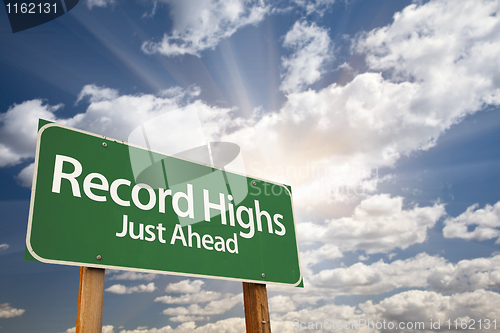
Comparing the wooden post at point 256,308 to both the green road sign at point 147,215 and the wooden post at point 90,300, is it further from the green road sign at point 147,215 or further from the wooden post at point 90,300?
the wooden post at point 90,300

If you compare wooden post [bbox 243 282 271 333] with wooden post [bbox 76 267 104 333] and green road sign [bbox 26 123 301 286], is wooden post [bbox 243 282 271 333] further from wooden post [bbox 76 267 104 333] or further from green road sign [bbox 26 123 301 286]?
wooden post [bbox 76 267 104 333]

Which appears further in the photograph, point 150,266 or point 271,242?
point 271,242

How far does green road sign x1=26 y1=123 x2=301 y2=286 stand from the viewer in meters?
2.48

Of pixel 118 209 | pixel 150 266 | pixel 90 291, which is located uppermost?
pixel 118 209

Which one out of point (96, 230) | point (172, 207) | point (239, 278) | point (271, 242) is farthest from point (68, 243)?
point (271, 242)

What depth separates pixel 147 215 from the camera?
9.45 ft

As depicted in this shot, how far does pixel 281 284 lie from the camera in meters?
3.52

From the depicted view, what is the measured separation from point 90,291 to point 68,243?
0.35 meters

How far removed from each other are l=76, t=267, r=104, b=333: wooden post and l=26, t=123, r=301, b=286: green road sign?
0.27 ft

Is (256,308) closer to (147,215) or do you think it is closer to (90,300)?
(147,215)

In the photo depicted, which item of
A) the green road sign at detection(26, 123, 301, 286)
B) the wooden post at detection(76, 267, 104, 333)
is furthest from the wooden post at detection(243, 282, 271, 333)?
the wooden post at detection(76, 267, 104, 333)

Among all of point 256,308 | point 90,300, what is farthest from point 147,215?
point 256,308

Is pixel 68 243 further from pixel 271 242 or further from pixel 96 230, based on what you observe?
pixel 271 242

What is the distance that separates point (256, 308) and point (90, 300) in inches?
60.8
